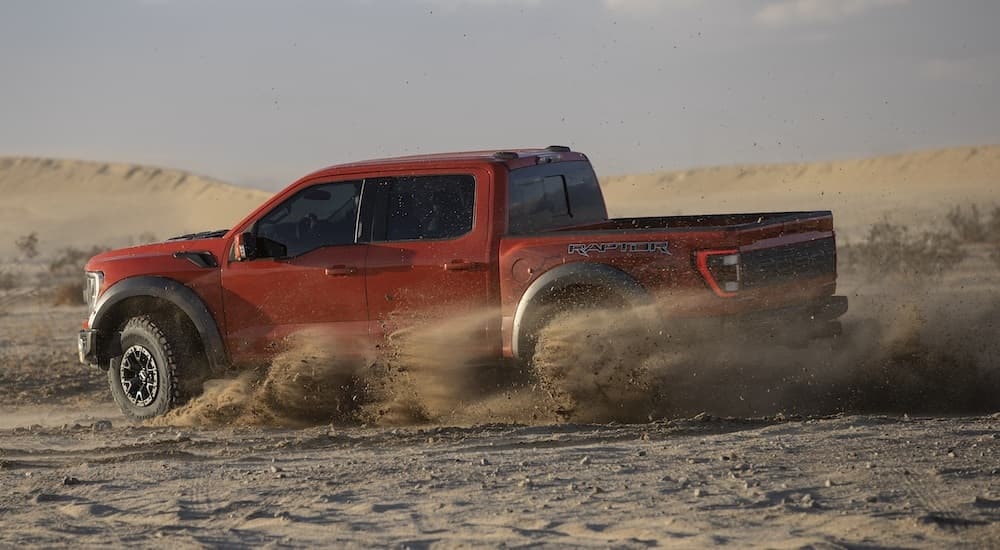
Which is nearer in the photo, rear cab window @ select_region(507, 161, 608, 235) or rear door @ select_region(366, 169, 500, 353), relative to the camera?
rear door @ select_region(366, 169, 500, 353)

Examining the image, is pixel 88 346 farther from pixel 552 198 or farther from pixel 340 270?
pixel 552 198

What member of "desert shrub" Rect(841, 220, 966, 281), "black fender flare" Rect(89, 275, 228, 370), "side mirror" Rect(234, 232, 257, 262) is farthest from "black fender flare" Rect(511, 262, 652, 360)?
"desert shrub" Rect(841, 220, 966, 281)

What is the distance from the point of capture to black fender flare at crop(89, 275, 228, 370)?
30.8 ft

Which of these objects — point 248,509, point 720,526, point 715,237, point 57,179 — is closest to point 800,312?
point 715,237

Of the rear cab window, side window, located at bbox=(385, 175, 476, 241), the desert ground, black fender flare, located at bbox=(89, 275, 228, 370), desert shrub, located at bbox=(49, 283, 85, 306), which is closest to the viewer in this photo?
the desert ground

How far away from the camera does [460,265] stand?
857 cm

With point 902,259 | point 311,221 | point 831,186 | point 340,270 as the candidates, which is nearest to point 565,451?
point 340,270

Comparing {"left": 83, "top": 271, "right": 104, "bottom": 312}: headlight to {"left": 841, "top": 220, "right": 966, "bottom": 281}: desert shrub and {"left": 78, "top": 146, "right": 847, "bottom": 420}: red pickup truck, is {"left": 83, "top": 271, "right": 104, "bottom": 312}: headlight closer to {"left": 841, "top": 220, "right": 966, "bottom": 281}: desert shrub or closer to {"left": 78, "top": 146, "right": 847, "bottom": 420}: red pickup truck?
{"left": 78, "top": 146, "right": 847, "bottom": 420}: red pickup truck

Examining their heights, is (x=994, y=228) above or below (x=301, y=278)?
below

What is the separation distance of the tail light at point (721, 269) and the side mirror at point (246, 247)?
3015 millimetres

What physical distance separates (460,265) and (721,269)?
1.66m

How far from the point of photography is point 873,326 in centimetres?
978

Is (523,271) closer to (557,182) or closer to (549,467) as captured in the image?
(557,182)

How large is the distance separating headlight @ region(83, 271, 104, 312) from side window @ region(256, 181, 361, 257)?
1.37m
